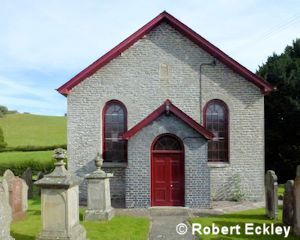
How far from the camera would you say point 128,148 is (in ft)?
57.8

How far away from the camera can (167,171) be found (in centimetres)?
1794

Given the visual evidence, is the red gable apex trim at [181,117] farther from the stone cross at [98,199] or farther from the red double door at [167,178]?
the stone cross at [98,199]

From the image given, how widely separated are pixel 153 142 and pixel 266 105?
1189 cm

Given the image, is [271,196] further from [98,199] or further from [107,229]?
[98,199]

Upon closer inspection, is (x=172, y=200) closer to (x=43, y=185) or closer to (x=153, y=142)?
(x=153, y=142)

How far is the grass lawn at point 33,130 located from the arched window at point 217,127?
106 feet

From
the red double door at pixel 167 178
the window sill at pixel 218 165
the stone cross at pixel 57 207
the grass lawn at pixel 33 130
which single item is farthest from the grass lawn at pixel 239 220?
the grass lawn at pixel 33 130

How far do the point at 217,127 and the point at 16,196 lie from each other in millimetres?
9603

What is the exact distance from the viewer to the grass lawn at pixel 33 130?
51812 mm

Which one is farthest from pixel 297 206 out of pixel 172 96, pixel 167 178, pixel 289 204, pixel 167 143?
pixel 172 96

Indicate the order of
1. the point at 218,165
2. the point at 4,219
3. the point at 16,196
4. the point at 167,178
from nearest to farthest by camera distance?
the point at 4,219
the point at 16,196
the point at 167,178
the point at 218,165

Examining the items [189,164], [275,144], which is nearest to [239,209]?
[189,164]

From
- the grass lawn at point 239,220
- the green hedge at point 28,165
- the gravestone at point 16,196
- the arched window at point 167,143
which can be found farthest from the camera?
the green hedge at point 28,165

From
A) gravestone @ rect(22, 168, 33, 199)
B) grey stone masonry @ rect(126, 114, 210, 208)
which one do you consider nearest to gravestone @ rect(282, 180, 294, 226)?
grey stone masonry @ rect(126, 114, 210, 208)
